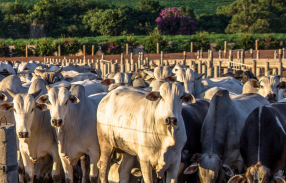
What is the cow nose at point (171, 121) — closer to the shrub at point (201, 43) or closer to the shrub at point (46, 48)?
the shrub at point (46, 48)

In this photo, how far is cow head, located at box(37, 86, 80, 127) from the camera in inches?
241

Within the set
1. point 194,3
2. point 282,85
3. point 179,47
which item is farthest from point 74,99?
point 194,3

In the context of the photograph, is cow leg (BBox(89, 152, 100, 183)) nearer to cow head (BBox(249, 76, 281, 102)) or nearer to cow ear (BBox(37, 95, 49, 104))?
cow ear (BBox(37, 95, 49, 104))

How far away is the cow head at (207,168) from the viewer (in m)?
5.51

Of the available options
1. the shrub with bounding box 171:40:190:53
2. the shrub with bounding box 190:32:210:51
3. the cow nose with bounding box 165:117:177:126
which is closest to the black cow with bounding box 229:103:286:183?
the cow nose with bounding box 165:117:177:126

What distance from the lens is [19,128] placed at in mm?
6195

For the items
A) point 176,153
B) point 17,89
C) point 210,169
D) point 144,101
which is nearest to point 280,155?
point 210,169

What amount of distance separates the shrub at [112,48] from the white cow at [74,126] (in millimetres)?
32181

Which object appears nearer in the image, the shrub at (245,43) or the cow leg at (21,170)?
the cow leg at (21,170)

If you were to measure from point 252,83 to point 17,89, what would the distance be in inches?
179

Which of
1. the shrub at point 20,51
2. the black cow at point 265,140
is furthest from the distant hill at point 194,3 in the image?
the black cow at point 265,140

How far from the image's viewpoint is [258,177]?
15.9 feet

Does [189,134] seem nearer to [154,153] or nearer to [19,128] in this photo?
[154,153]

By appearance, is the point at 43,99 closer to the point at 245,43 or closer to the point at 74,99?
the point at 74,99
